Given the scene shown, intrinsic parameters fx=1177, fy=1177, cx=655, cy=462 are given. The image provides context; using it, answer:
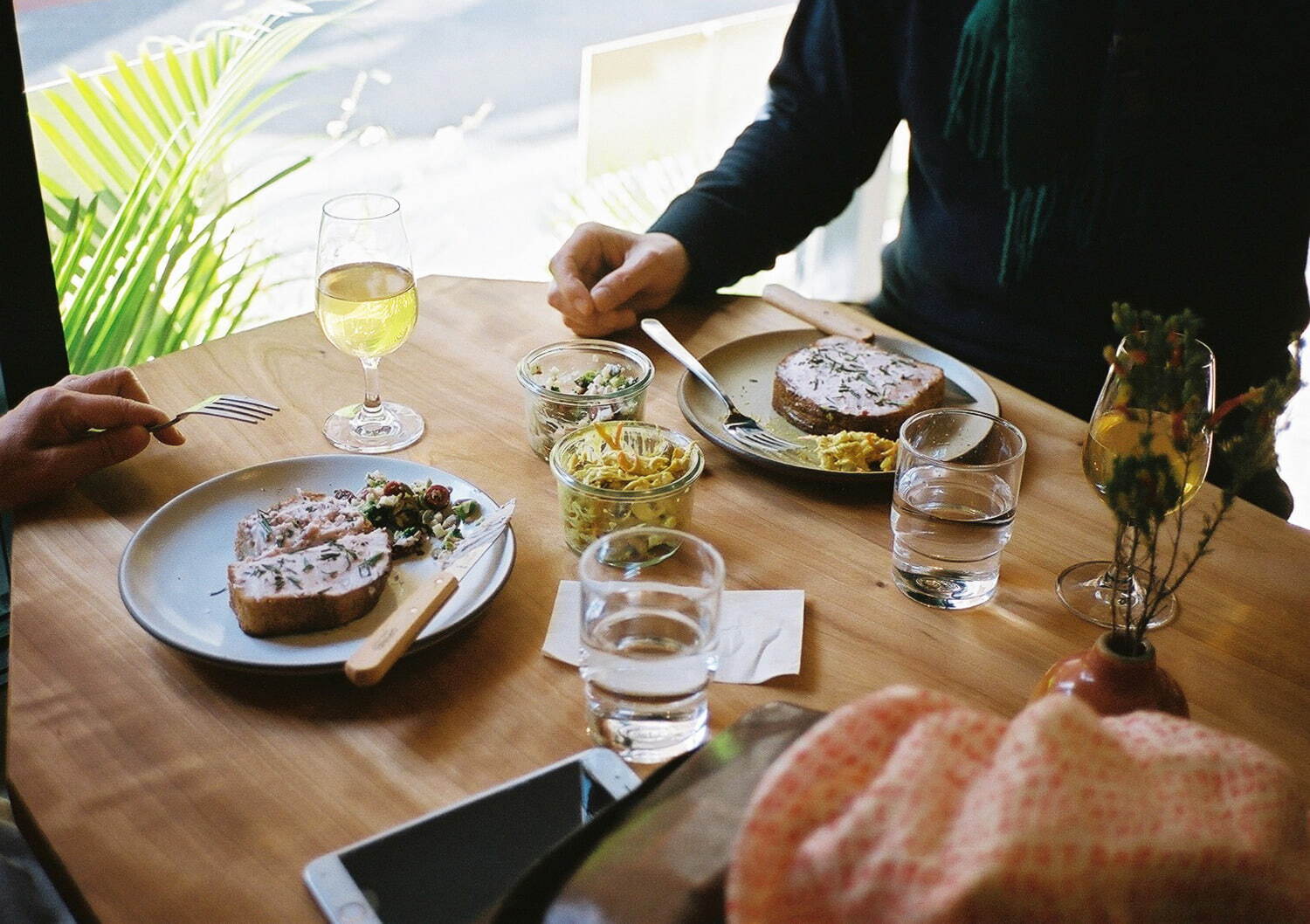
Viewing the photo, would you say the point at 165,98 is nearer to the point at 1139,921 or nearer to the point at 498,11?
the point at 498,11

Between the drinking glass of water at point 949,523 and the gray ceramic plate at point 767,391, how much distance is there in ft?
0.49

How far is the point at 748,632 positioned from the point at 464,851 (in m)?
0.34

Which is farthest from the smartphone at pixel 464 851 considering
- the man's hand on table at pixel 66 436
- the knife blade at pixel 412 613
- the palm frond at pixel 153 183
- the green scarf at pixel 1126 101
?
the palm frond at pixel 153 183

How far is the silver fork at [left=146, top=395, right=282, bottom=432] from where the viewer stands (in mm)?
1377

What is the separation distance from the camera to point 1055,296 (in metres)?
1.85

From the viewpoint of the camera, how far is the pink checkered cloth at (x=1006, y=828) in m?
0.55

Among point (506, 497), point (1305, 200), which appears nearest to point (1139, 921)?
point (506, 497)

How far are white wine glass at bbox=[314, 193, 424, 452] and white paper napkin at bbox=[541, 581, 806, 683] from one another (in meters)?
0.39

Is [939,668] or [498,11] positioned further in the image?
[498,11]

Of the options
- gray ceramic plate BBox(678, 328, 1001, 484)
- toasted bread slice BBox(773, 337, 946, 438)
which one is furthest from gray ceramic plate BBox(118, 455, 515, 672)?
toasted bread slice BBox(773, 337, 946, 438)

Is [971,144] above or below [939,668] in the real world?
above

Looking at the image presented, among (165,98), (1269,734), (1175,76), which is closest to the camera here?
(1269,734)

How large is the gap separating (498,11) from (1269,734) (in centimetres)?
260

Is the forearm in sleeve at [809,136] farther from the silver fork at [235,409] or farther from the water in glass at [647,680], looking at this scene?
the water in glass at [647,680]
